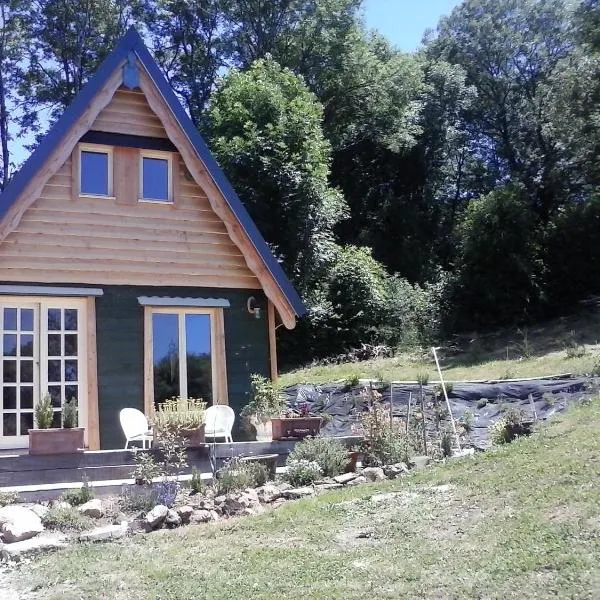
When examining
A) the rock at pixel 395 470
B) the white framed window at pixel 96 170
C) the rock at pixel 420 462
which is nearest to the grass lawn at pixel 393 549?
the rock at pixel 395 470

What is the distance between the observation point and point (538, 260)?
96.3 ft

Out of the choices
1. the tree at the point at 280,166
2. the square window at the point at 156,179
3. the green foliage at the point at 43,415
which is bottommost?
the green foliage at the point at 43,415

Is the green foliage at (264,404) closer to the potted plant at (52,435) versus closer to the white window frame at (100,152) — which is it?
the potted plant at (52,435)

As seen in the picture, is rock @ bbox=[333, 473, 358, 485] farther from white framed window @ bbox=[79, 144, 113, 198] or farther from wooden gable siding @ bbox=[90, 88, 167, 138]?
wooden gable siding @ bbox=[90, 88, 167, 138]

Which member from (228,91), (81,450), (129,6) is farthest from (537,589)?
(129,6)

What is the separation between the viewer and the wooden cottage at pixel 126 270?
1108 centimetres

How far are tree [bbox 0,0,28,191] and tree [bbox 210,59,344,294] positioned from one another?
523 inches

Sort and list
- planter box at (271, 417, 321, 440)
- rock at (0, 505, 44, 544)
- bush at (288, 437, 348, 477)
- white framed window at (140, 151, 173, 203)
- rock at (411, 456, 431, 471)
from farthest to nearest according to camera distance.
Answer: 1. white framed window at (140, 151, 173, 203)
2. planter box at (271, 417, 321, 440)
3. rock at (411, 456, 431, 471)
4. bush at (288, 437, 348, 477)
5. rock at (0, 505, 44, 544)

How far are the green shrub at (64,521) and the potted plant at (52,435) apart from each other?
1646 mm

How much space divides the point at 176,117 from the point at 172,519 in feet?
21.4

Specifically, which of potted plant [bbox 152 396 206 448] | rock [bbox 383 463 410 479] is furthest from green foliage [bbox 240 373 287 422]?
rock [bbox 383 463 410 479]

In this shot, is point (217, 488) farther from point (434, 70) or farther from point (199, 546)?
point (434, 70)

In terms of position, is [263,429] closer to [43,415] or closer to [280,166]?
[43,415]

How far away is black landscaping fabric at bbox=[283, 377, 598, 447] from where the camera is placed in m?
13.9
